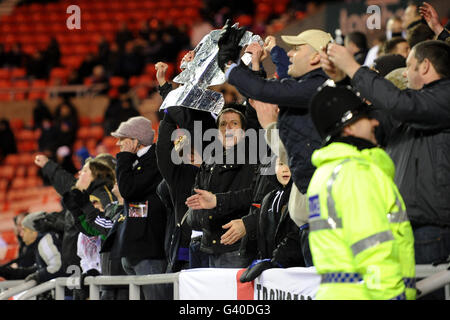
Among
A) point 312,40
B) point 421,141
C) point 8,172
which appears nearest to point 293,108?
point 312,40

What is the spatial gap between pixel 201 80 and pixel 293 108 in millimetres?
1041

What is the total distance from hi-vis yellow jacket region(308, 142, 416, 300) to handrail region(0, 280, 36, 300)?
414cm

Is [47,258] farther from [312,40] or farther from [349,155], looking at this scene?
[349,155]

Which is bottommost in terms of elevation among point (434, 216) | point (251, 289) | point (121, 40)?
point (251, 289)

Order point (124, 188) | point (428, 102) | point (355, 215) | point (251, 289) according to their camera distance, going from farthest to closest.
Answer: point (124, 188)
point (251, 289)
point (428, 102)
point (355, 215)

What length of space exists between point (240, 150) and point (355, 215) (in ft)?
7.93

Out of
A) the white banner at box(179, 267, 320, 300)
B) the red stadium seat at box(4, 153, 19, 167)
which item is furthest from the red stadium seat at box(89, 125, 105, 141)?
the white banner at box(179, 267, 320, 300)

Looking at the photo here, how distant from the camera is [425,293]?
127 inches

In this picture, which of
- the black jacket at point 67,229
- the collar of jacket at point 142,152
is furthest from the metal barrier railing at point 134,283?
the collar of jacket at point 142,152

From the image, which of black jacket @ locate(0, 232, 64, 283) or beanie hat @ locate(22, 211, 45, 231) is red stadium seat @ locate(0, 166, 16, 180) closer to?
beanie hat @ locate(22, 211, 45, 231)

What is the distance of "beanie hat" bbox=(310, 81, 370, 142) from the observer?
309 centimetres

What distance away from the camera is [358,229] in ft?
9.29

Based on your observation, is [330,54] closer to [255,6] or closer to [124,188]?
[124,188]
